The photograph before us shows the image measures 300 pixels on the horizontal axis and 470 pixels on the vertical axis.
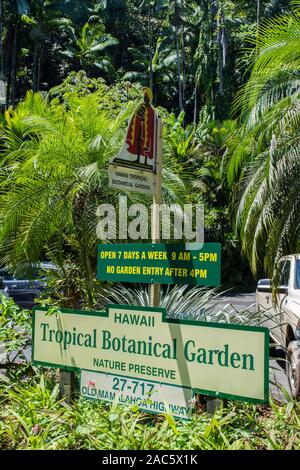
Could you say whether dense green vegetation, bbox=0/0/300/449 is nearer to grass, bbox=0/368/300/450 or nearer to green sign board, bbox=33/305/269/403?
grass, bbox=0/368/300/450

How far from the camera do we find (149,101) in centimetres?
601

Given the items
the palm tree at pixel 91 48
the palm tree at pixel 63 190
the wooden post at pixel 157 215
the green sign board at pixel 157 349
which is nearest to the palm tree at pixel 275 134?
the palm tree at pixel 63 190

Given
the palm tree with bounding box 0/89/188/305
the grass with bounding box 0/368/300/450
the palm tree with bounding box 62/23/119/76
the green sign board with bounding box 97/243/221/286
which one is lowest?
the grass with bounding box 0/368/300/450

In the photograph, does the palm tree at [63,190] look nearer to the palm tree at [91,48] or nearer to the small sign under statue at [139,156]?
the small sign under statue at [139,156]

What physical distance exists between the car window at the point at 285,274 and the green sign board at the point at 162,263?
153 inches

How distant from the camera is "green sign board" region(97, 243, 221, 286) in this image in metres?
4.88

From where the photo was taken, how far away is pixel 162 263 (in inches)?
205

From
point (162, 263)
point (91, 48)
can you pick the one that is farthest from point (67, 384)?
point (91, 48)

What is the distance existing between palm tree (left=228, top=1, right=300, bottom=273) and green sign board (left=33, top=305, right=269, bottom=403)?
3.35 m

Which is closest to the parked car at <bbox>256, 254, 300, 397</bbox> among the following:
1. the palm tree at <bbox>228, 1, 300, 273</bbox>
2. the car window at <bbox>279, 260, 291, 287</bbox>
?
the car window at <bbox>279, 260, 291, 287</bbox>

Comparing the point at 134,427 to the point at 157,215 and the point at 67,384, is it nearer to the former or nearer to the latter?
the point at 67,384

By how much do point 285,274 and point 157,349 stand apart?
4504mm

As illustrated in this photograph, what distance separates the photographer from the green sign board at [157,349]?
14.7ft
